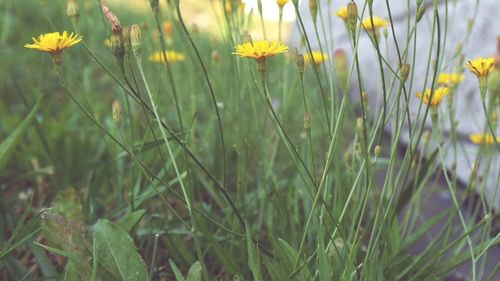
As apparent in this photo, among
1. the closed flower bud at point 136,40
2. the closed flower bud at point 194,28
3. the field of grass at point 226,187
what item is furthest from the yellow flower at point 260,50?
the closed flower bud at point 194,28

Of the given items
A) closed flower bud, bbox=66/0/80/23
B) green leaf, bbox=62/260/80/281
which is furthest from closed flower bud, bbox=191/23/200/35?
green leaf, bbox=62/260/80/281

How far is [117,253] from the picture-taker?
0.89 meters

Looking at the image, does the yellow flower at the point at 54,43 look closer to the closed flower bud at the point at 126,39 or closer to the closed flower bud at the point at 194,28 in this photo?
the closed flower bud at the point at 126,39

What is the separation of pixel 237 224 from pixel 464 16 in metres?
0.97

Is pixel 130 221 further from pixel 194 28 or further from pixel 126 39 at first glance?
pixel 194 28

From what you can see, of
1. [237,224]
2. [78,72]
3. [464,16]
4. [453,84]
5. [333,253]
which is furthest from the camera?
[78,72]

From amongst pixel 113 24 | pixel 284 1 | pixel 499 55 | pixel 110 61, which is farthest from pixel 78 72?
pixel 499 55

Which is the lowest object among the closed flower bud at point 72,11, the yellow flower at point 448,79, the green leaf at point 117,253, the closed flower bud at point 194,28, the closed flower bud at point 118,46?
the green leaf at point 117,253

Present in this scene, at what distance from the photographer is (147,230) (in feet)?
3.56

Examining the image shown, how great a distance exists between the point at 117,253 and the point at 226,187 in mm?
283

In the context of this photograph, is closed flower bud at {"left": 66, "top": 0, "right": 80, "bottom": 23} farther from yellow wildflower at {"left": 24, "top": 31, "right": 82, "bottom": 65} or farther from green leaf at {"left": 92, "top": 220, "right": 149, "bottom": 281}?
green leaf at {"left": 92, "top": 220, "right": 149, "bottom": 281}

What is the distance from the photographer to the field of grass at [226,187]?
80 centimetres

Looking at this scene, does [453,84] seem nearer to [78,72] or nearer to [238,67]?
[238,67]

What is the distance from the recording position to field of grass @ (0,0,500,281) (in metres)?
0.80
